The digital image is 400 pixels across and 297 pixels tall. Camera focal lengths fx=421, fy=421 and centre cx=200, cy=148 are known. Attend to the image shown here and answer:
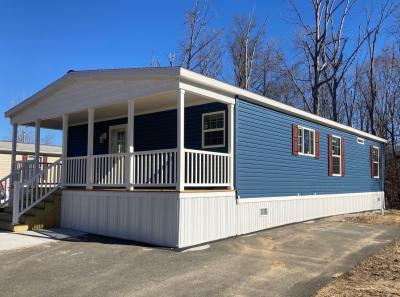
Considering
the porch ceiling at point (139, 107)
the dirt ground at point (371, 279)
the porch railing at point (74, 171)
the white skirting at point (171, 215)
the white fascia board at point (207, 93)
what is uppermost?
the porch ceiling at point (139, 107)

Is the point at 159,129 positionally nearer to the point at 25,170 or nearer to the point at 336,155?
the point at 25,170

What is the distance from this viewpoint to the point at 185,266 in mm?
7246

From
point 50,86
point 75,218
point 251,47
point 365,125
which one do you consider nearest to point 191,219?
point 75,218

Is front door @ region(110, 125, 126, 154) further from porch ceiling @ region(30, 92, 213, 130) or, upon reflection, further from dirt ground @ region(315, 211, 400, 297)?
dirt ground @ region(315, 211, 400, 297)

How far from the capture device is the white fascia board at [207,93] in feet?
29.6

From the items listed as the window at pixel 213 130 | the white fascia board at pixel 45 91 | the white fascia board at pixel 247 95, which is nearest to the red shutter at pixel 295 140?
the white fascia board at pixel 247 95

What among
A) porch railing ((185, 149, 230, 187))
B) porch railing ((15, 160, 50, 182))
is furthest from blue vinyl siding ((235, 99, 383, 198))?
porch railing ((15, 160, 50, 182))

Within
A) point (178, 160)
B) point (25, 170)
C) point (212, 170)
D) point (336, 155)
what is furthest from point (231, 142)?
point (336, 155)

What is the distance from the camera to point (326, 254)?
8.38 meters

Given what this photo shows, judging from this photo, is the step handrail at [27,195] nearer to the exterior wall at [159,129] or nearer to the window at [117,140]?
the window at [117,140]

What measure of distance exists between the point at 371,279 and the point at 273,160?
5764 mm

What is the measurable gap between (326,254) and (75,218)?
645 centimetres

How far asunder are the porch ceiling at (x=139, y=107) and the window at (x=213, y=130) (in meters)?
0.44

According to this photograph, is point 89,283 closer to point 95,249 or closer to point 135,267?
point 135,267
